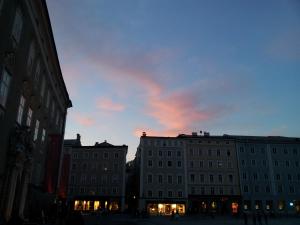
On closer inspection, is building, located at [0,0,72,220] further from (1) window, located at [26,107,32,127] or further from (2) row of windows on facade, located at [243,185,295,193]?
(2) row of windows on facade, located at [243,185,295,193]

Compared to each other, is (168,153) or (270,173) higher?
(168,153)

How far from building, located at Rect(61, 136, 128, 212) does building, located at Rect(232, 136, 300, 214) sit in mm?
30355

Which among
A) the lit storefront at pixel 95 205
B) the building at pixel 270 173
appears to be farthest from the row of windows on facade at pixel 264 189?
the lit storefront at pixel 95 205

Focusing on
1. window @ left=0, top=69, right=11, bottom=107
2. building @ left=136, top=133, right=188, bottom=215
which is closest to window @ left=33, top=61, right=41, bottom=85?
window @ left=0, top=69, right=11, bottom=107

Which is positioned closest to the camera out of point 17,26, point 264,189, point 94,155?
point 17,26

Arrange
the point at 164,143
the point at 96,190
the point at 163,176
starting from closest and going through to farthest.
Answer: the point at 163,176 < the point at 164,143 < the point at 96,190

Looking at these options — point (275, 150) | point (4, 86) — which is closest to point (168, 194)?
point (275, 150)

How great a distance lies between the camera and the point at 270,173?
275ft

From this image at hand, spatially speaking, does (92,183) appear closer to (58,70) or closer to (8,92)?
(58,70)

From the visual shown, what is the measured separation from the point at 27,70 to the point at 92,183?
209 feet

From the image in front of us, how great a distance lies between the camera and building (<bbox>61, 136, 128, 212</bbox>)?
274 ft

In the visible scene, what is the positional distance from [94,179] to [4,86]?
67.9 metres

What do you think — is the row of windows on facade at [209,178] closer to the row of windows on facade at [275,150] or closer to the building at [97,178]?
the row of windows on facade at [275,150]

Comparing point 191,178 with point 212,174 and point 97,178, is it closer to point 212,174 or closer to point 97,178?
point 212,174
